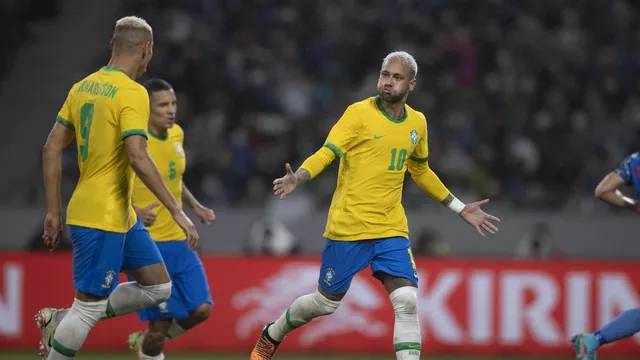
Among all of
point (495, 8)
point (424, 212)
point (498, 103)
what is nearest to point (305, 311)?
point (424, 212)

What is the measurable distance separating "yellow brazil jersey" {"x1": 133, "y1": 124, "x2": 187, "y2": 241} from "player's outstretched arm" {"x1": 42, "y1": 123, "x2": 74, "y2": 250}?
2.07 m

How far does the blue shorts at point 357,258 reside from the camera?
8.19 metres

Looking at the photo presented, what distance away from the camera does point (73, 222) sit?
23.9ft

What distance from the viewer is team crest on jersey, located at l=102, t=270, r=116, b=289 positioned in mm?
7305

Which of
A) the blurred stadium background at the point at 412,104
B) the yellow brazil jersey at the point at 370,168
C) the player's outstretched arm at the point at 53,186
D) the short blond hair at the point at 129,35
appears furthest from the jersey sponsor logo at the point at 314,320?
the short blond hair at the point at 129,35

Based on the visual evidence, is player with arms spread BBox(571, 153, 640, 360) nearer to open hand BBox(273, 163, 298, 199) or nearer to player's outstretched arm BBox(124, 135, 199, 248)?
open hand BBox(273, 163, 298, 199)

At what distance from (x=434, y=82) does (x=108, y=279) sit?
1108 centimetres

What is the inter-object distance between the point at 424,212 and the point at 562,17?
5.28 m

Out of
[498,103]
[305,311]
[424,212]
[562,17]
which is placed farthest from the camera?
[562,17]

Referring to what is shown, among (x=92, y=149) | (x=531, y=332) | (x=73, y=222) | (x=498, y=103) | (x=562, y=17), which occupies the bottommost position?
(x=531, y=332)

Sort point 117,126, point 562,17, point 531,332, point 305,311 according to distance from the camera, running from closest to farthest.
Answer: point 117,126, point 305,311, point 531,332, point 562,17

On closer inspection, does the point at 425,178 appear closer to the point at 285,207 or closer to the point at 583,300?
the point at 583,300

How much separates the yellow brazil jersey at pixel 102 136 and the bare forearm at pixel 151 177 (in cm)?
22

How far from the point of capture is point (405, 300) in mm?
7969
